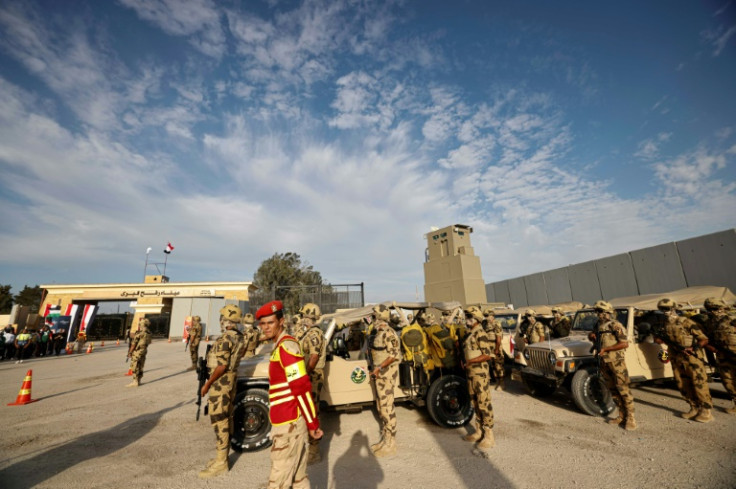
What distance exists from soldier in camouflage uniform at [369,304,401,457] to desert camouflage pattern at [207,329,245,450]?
5.92 feet

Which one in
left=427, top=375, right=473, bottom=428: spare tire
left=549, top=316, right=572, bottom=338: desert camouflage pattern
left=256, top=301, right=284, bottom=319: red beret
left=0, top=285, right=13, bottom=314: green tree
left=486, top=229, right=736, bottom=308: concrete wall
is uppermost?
left=0, top=285, right=13, bottom=314: green tree

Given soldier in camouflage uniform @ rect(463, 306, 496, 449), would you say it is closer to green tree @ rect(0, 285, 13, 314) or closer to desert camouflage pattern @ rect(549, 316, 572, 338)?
desert camouflage pattern @ rect(549, 316, 572, 338)

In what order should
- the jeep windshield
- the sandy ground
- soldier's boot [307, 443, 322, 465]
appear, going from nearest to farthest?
the sandy ground < soldier's boot [307, 443, 322, 465] < the jeep windshield

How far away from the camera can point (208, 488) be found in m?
3.40

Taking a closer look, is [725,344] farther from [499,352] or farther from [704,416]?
[499,352]

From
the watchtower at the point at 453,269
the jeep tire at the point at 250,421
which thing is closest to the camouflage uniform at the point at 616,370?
the jeep tire at the point at 250,421

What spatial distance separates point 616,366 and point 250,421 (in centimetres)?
554

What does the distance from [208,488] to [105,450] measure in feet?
7.61

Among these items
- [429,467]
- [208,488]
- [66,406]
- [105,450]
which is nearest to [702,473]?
[429,467]

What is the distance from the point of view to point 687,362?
521cm

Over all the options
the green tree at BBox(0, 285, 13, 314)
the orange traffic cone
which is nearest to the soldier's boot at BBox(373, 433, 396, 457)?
the orange traffic cone

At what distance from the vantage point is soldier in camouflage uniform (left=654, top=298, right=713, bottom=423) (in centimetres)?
500

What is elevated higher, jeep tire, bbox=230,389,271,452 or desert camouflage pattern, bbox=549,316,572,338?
desert camouflage pattern, bbox=549,316,572,338

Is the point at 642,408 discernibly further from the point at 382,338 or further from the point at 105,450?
the point at 105,450
